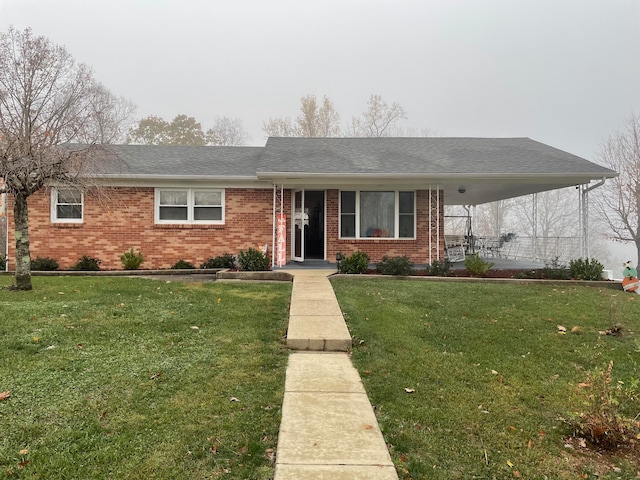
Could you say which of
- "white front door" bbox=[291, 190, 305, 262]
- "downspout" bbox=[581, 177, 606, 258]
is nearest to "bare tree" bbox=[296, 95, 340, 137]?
"white front door" bbox=[291, 190, 305, 262]

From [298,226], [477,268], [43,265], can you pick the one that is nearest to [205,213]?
[298,226]

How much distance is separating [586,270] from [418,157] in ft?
17.9

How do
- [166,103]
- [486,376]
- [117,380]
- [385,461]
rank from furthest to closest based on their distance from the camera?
1. [166,103]
2. [486,376]
3. [117,380]
4. [385,461]

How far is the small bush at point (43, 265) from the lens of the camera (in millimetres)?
11156

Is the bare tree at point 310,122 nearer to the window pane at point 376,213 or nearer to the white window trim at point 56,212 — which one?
the window pane at point 376,213

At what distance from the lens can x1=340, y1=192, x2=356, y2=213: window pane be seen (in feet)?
42.1

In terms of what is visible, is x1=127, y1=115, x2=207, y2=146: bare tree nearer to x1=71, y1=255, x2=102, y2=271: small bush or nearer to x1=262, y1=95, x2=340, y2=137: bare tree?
x1=262, y1=95, x2=340, y2=137: bare tree

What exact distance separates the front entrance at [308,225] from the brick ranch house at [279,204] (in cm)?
3

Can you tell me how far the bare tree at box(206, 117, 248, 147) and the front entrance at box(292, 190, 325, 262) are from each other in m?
25.9

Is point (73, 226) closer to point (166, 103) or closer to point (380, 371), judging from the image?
point (380, 371)

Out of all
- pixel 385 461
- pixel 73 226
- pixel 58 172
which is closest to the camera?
pixel 385 461

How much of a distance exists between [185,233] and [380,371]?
9.47 metres

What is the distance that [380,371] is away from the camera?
4.12 metres

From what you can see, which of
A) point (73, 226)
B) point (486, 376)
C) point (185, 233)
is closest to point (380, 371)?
point (486, 376)
